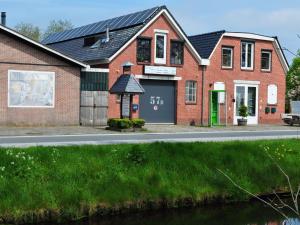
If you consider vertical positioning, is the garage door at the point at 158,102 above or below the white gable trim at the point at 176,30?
below

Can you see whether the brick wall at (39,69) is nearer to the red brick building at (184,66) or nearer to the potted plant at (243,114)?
the red brick building at (184,66)

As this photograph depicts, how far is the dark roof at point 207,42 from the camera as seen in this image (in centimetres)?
3366

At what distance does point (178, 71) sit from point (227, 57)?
14.0 feet

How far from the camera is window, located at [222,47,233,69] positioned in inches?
1348

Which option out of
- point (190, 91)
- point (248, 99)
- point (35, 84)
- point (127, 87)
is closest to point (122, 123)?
point (127, 87)

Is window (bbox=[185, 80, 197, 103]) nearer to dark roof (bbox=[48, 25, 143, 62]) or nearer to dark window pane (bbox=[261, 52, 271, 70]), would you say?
dark roof (bbox=[48, 25, 143, 62])

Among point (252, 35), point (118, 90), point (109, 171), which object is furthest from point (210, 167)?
point (252, 35)

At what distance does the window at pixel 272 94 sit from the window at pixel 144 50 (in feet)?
32.9

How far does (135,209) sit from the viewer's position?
12117 mm

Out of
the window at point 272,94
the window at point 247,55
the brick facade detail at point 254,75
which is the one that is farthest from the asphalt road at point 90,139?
the window at point 272,94

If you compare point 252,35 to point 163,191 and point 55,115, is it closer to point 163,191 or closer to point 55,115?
point 55,115

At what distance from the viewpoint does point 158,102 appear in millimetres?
31641

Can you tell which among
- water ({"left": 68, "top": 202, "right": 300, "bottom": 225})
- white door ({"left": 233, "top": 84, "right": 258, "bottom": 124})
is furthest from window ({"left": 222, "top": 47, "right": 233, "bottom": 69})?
water ({"left": 68, "top": 202, "right": 300, "bottom": 225})

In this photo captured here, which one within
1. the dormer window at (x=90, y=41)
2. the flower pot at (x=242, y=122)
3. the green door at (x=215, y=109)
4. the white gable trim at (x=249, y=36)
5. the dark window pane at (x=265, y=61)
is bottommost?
the flower pot at (x=242, y=122)
